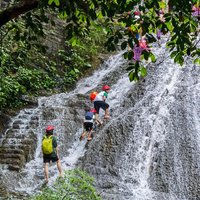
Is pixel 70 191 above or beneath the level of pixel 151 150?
beneath

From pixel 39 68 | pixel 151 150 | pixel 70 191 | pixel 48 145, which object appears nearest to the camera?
pixel 70 191

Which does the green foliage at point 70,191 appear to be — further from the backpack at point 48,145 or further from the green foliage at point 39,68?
the green foliage at point 39,68

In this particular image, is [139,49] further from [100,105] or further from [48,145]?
[100,105]

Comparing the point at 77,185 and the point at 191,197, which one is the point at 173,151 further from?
the point at 77,185

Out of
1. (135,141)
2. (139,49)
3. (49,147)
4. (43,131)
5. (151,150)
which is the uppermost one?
(43,131)

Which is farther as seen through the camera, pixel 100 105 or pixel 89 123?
pixel 100 105

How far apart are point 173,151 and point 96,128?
2769 mm

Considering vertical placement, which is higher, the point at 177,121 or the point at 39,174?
the point at 177,121

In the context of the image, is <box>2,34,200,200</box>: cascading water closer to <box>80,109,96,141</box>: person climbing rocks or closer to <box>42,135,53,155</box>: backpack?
<box>80,109,96,141</box>: person climbing rocks

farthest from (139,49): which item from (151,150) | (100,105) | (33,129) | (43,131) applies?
(33,129)

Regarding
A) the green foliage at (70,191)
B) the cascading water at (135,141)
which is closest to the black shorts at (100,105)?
the cascading water at (135,141)

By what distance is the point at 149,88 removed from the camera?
15.3 meters

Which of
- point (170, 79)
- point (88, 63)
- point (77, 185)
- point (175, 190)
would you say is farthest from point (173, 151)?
point (88, 63)

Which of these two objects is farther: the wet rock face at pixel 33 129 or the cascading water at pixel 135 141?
the wet rock face at pixel 33 129
